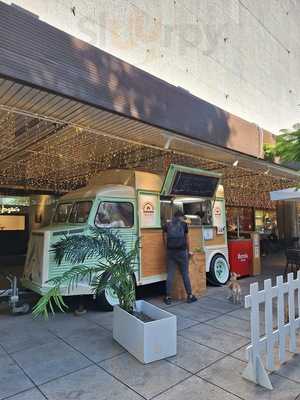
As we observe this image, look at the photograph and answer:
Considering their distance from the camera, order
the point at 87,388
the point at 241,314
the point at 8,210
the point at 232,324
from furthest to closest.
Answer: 1. the point at 8,210
2. the point at 241,314
3. the point at 232,324
4. the point at 87,388

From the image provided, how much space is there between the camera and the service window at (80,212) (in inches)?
214

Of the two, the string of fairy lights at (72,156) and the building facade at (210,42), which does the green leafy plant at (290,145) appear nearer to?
the string of fairy lights at (72,156)

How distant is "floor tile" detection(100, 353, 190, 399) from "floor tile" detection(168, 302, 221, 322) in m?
1.65

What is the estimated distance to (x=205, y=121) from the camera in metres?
5.35

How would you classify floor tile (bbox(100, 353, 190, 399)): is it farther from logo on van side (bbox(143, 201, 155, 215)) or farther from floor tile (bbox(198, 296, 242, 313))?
logo on van side (bbox(143, 201, 155, 215))

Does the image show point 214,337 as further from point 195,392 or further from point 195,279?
point 195,279

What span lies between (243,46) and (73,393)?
36.3 feet

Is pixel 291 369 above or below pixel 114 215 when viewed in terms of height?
below

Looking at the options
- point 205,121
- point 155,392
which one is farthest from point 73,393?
point 205,121

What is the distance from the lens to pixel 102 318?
481cm

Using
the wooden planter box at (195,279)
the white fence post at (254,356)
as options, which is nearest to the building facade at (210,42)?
the white fence post at (254,356)

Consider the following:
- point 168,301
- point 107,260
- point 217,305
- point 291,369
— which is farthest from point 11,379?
point 217,305

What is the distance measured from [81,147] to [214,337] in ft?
14.5

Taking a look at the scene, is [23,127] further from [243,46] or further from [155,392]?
[243,46]
